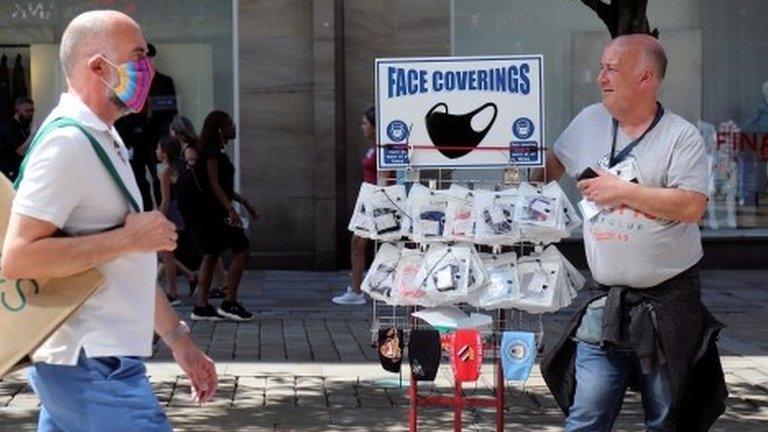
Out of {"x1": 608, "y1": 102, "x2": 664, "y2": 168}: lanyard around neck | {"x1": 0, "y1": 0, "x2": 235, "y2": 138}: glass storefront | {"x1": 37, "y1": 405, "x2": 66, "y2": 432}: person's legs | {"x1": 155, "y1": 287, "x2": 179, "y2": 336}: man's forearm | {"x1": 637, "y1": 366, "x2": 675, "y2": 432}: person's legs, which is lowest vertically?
{"x1": 637, "y1": 366, "x2": 675, "y2": 432}: person's legs

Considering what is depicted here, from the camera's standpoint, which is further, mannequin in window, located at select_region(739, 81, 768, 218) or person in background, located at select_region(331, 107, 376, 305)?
mannequin in window, located at select_region(739, 81, 768, 218)

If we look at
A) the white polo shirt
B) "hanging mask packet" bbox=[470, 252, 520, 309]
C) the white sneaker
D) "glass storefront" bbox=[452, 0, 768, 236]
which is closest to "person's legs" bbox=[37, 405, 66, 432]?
the white polo shirt

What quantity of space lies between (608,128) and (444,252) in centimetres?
101

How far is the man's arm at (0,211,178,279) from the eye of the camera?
3971mm

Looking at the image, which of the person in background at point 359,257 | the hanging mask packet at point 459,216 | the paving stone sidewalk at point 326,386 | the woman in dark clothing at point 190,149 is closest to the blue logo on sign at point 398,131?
the hanging mask packet at point 459,216

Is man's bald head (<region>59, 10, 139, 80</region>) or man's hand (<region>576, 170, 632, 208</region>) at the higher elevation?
man's bald head (<region>59, 10, 139, 80</region>)

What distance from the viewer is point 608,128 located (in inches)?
220

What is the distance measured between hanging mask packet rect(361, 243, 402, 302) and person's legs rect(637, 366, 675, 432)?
4.08 feet

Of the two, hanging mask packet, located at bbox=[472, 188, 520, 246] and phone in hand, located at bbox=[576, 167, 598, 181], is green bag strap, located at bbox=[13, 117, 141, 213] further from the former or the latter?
hanging mask packet, located at bbox=[472, 188, 520, 246]

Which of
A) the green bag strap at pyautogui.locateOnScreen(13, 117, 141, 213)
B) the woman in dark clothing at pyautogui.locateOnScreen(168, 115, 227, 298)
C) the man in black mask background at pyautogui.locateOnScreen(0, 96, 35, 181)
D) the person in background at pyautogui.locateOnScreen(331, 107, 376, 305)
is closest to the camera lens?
the green bag strap at pyautogui.locateOnScreen(13, 117, 141, 213)

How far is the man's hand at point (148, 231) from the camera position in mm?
4012

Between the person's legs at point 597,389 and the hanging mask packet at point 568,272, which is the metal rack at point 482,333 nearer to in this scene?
the hanging mask packet at point 568,272

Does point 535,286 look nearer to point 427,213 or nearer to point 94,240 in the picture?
point 427,213

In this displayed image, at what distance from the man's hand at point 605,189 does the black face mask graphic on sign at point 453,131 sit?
1.23m
